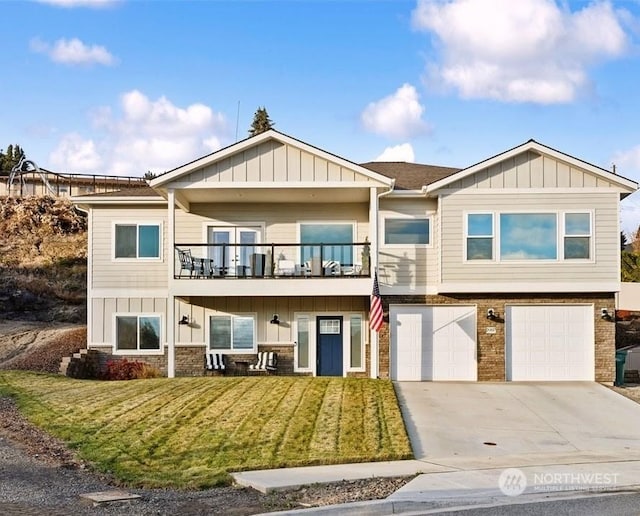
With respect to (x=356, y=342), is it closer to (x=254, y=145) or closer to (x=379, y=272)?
(x=379, y=272)

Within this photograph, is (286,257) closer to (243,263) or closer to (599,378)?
(243,263)

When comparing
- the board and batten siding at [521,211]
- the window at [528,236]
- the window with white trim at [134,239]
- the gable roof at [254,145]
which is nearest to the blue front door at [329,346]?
the board and batten siding at [521,211]

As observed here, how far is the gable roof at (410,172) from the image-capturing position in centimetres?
2236

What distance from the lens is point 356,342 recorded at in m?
22.6

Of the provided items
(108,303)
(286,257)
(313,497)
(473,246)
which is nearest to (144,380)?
(108,303)

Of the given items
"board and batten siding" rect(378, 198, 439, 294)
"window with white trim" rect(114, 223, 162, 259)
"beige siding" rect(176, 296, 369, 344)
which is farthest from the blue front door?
"window with white trim" rect(114, 223, 162, 259)

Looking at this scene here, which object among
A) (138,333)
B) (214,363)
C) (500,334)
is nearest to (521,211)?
(500,334)

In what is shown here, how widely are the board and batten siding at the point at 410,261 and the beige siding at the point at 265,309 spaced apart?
4.31 feet

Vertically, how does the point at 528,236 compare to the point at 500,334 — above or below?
above

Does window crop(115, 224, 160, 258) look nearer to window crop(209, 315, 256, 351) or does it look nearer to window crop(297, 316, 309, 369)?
window crop(209, 315, 256, 351)

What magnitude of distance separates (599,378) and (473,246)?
495 centimetres

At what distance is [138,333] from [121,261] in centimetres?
214

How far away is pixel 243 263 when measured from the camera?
74.6ft

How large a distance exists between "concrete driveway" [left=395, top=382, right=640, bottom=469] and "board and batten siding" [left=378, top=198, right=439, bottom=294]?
8.75 ft
